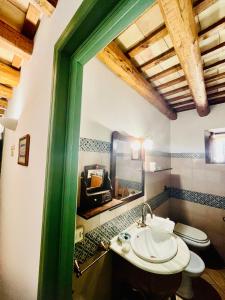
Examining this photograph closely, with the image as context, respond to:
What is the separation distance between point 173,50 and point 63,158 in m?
1.34

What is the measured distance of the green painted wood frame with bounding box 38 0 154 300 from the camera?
709 millimetres

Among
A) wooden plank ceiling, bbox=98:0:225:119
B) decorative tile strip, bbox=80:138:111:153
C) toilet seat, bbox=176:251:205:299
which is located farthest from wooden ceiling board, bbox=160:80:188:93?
toilet seat, bbox=176:251:205:299

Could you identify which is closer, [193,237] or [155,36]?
[155,36]

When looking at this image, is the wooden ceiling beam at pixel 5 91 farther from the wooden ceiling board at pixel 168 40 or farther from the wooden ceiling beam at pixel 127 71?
the wooden ceiling board at pixel 168 40

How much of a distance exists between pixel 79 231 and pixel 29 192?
0.46 m

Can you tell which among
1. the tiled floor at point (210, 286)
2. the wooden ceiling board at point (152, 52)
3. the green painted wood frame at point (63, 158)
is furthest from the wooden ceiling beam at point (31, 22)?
the tiled floor at point (210, 286)

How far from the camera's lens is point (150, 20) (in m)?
1.09

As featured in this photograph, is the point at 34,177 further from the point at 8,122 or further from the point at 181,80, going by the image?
the point at 181,80

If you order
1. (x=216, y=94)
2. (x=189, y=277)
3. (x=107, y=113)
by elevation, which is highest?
(x=216, y=94)

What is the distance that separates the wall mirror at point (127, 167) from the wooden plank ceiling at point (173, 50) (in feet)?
2.09

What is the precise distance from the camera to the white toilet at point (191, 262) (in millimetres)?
1533

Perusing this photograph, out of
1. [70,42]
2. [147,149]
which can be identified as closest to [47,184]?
[70,42]

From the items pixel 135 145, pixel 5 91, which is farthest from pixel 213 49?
pixel 5 91

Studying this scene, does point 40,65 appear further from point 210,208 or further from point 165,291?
point 210,208
